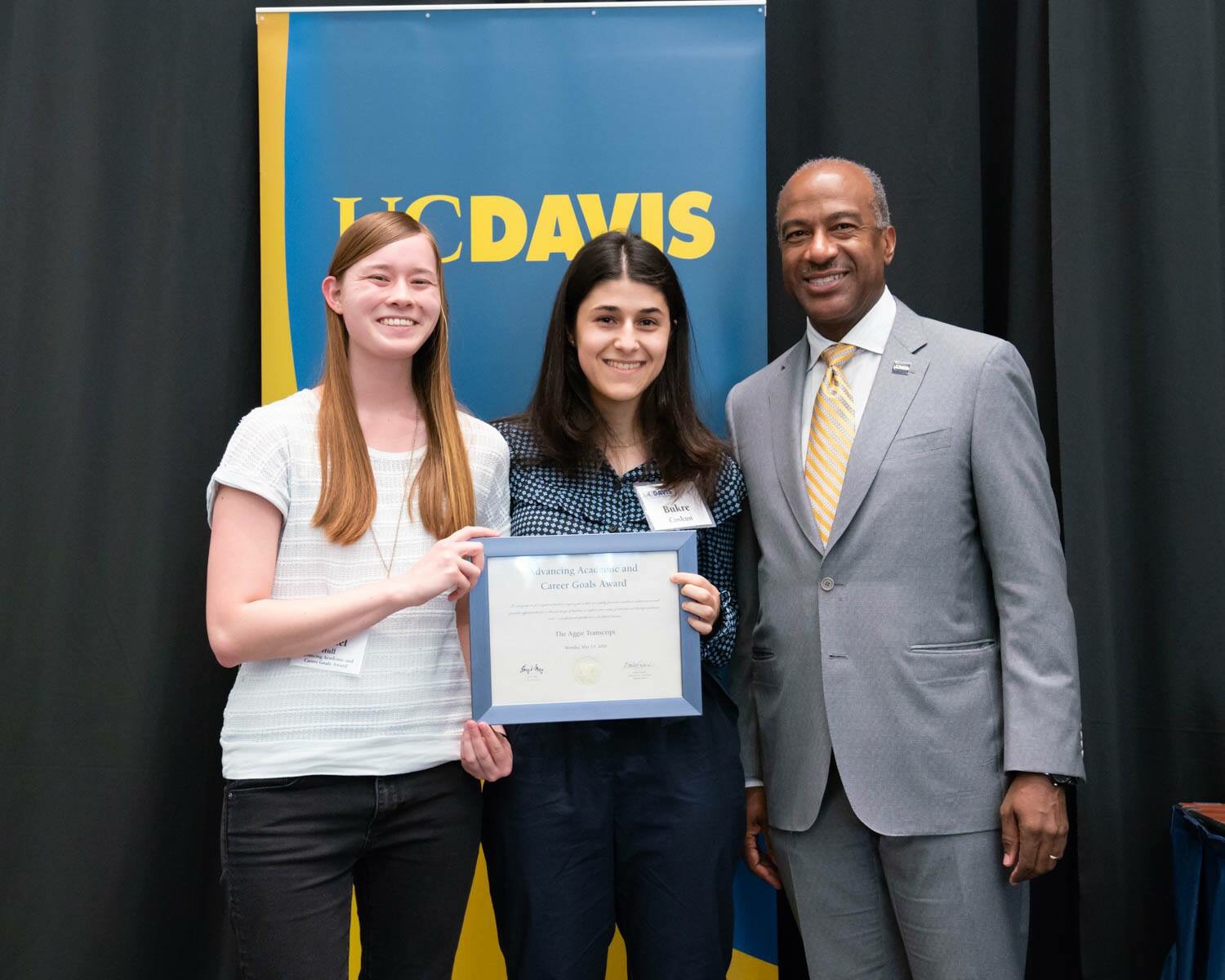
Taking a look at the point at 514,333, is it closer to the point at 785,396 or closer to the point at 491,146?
the point at 491,146

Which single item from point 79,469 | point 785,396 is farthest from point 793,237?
point 79,469

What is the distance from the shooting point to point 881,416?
1777mm

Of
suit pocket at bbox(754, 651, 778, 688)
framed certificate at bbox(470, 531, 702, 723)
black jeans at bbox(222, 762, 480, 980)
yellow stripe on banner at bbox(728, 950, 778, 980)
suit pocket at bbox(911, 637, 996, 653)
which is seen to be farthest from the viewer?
yellow stripe on banner at bbox(728, 950, 778, 980)

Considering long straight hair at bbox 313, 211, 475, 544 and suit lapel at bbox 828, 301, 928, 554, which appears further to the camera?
suit lapel at bbox 828, 301, 928, 554

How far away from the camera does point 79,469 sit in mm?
2398

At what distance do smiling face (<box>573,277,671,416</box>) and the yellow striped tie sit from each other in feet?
1.04

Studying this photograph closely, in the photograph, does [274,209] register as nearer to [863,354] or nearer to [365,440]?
[365,440]

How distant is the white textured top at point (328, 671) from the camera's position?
59.9 inches

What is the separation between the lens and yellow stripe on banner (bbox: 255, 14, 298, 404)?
7.46ft

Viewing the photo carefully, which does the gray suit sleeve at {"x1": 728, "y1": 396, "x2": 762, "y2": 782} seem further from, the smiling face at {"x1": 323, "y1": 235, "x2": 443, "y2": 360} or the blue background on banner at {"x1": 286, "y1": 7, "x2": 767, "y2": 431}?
the smiling face at {"x1": 323, "y1": 235, "x2": 443, "y2": 360}

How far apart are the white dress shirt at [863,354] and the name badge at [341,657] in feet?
2.83

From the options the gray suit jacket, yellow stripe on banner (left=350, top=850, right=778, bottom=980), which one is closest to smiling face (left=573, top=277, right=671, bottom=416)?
the gray suit jacket

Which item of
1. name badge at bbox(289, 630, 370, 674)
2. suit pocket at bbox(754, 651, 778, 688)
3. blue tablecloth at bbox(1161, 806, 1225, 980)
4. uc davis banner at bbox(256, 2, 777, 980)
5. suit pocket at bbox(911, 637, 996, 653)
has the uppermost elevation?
uc davis banner at bbox(256, 2, 777, 980)

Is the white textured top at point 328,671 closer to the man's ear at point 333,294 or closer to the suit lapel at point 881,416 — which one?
the man's ear at point 333,294
